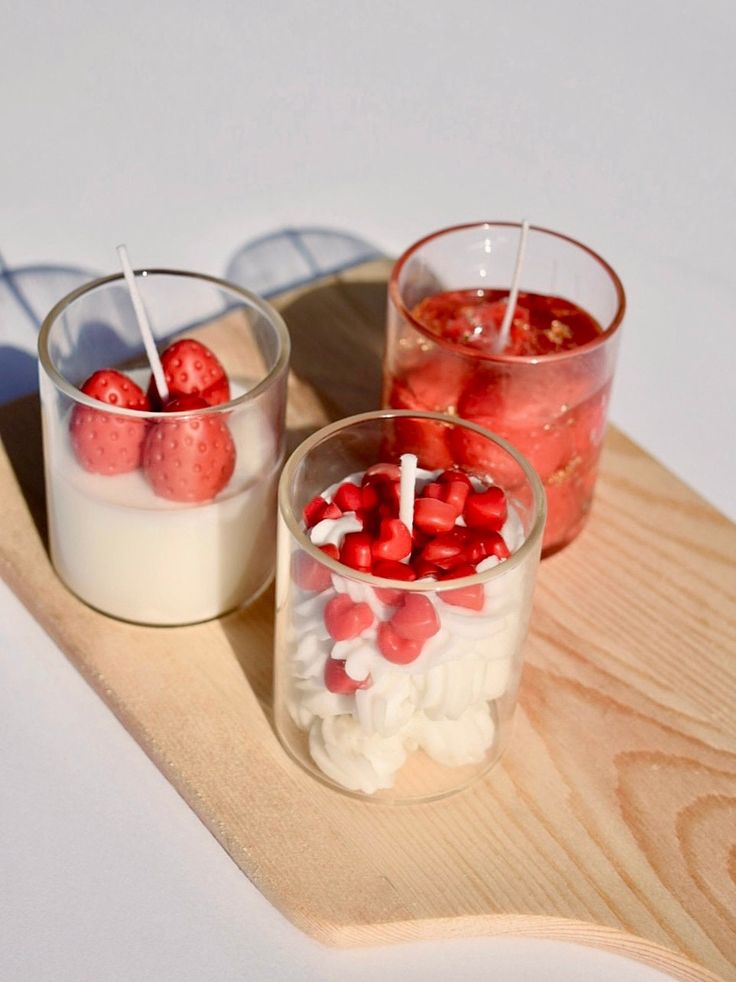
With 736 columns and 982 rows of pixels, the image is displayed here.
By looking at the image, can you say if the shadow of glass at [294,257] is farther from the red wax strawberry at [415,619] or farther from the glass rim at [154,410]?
the red wax strawberry at [415,619]

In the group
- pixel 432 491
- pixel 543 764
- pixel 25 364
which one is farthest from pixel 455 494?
pixel 25 364

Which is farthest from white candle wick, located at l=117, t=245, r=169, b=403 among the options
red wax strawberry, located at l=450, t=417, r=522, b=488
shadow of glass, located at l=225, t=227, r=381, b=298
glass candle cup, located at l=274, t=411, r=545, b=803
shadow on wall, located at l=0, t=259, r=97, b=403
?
shadow of glass, located at l=225, t=227, r=381, b=298

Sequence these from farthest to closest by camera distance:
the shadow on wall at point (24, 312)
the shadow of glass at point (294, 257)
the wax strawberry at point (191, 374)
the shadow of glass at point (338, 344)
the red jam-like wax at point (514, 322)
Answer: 1. the shadow of glass at point (294, 257)
2. the shadow on wall at point (24, 312)
3. the shadow of glass at point (338, 344)
4. the red jam-like wax at point (514, 322)
5. the wax strawberry at point (191, 374)

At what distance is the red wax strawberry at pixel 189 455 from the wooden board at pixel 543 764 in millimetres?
163

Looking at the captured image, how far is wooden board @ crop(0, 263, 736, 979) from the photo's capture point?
1303 millimetres

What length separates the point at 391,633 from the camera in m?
1.26

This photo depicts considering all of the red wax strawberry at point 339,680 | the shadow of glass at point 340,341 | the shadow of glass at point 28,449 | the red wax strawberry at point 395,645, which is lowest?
the shadow of glass at point 28,449

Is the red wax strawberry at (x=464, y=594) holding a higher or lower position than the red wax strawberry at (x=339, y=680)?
higher

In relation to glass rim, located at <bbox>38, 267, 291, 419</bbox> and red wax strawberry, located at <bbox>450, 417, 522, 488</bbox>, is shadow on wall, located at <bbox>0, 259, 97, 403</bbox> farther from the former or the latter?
red wax strawberry, located at <bbox>450, 417, 522, 488</bbox>

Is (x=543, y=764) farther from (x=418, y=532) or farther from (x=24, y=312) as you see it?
(x=24, y=312)

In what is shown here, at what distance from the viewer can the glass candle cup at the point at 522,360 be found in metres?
1.49

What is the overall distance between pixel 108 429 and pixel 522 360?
0.37 m

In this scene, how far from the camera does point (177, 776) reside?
1384 mm

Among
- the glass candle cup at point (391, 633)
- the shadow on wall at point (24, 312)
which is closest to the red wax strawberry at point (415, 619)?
the glass candle cup at point (391, 633)
